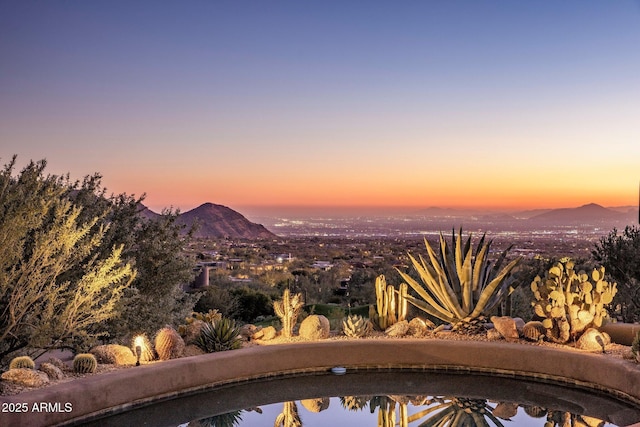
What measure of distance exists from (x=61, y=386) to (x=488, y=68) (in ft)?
52.9

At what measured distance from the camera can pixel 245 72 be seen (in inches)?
863

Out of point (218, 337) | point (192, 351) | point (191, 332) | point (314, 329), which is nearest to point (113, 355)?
point (192, 351)

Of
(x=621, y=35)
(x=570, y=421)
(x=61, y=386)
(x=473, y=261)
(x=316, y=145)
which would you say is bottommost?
(x=570, y=421)

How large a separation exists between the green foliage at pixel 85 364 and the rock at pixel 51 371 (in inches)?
11.8

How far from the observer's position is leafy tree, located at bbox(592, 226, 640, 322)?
17672 mm

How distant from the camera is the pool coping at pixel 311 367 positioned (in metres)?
8.86

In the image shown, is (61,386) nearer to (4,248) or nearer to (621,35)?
(4,248)

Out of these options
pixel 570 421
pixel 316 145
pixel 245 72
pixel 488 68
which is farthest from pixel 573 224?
pixel 570 421

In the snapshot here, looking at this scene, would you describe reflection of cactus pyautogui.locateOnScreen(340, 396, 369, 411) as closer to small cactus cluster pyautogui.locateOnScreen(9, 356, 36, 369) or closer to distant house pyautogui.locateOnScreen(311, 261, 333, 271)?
small cactus cluster pyautogui.locateOnScreen(9, 356, 36, 369)

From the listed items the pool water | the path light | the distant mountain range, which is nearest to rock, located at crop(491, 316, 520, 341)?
the pool water

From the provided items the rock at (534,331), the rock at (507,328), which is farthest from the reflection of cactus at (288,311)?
the rock at (534,331)

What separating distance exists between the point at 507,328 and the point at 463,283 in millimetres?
1418

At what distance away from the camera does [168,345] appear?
36.7 feet

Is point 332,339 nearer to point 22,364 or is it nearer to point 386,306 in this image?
point 386,306
